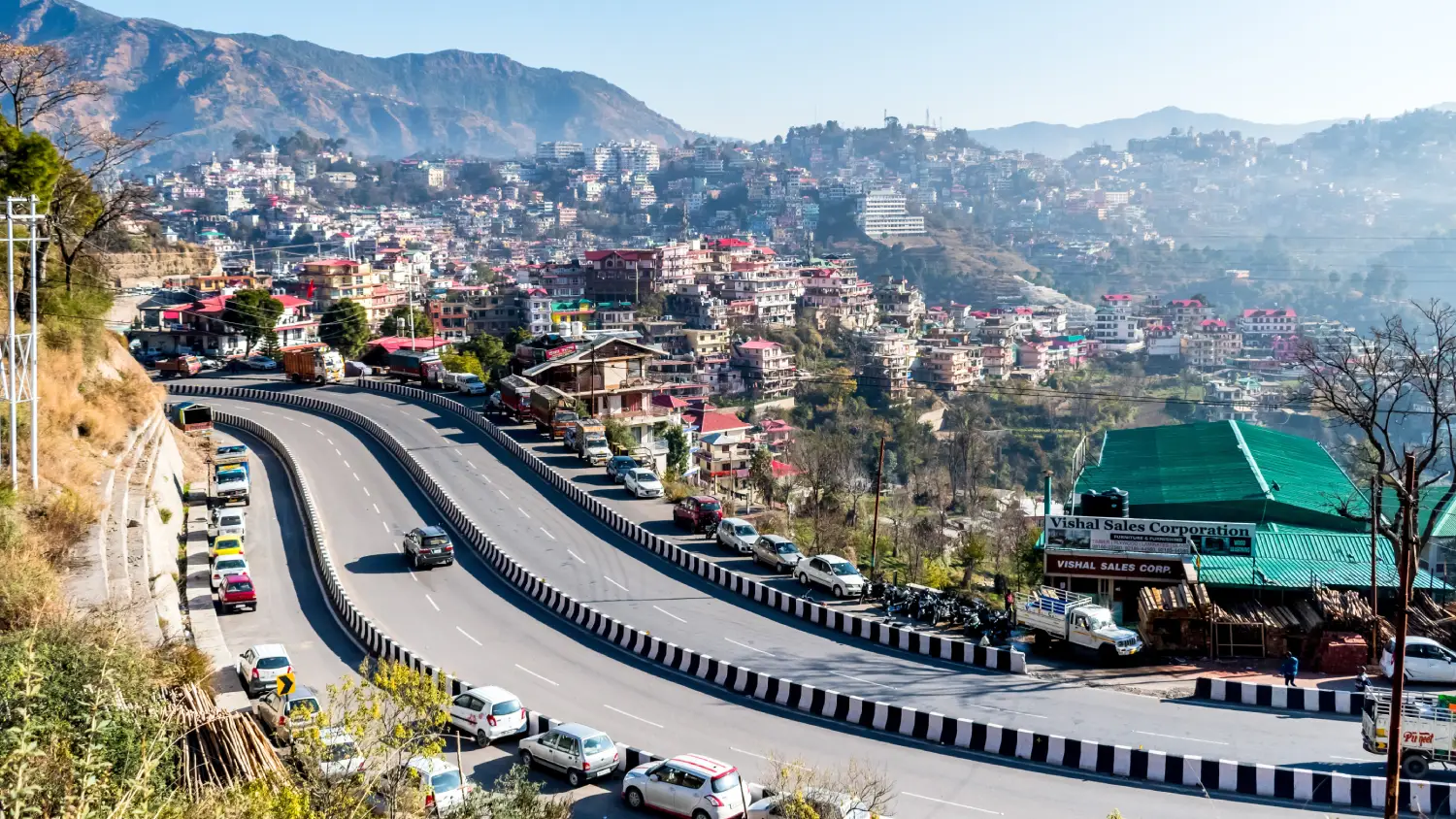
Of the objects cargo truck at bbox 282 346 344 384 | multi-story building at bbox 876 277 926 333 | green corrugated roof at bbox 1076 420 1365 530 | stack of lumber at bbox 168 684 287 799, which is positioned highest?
multi-story building at bbox 876 277 926 333

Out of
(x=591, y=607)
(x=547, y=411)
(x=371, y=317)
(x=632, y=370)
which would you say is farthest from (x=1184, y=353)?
(x=591, y=607)

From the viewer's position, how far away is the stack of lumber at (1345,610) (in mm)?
21469

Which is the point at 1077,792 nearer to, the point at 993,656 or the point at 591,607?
the point at 993,656

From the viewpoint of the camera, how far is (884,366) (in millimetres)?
124625

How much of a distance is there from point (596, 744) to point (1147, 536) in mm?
12683

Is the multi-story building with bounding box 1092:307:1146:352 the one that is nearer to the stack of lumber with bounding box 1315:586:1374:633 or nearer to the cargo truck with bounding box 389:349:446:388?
the cargo truck with bounding box 389:349:446:388

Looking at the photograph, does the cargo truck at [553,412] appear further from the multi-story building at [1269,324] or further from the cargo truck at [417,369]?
the multi-story building at [1269,324]

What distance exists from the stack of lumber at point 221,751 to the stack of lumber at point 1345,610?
693 inches

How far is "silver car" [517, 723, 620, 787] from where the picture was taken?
17344mm

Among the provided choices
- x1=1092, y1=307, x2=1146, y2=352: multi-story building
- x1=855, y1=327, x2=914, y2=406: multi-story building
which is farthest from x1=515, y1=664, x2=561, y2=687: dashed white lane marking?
x1=1092, y1=307, x2=1146, y2=352: multi-story building

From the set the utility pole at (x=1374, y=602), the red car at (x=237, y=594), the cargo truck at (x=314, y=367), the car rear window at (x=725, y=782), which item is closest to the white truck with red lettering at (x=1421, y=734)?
the utility pole at (x=1374, y=602)

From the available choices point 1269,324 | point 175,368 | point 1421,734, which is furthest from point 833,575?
point 1269,324

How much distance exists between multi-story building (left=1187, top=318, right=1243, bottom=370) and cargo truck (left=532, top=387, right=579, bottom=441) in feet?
395

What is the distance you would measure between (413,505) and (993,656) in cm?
2102
